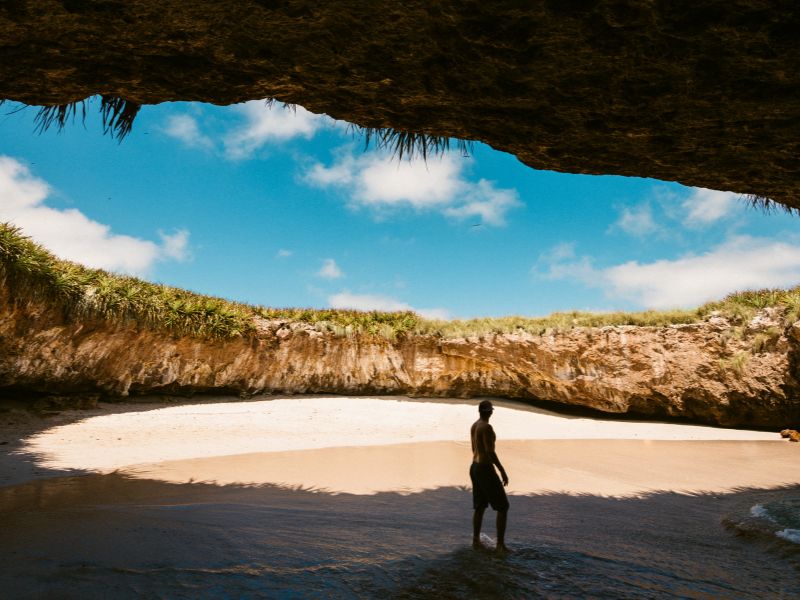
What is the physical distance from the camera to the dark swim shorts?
15.3ft

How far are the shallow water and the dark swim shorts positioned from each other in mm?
434

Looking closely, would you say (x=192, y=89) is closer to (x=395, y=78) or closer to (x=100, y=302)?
(x=395, y=78)

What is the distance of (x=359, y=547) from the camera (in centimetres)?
451

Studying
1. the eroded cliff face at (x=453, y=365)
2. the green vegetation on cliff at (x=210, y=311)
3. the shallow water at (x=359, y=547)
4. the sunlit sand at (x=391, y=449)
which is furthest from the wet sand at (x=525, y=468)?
the green vegetation on cliff at (x=210, y=311)

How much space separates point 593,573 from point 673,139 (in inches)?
139

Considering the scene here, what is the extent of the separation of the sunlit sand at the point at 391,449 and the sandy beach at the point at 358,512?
71 millimetres

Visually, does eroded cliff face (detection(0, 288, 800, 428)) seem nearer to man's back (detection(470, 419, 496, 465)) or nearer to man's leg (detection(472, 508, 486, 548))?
man's back (detection(470, 419, 496, 465))

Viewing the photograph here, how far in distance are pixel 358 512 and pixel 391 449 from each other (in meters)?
5.09

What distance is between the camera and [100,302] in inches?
424

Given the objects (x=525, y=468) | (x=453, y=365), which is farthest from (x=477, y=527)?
(x=453, y=365)

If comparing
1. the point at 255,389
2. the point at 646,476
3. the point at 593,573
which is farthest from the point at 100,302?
the point at 646,476

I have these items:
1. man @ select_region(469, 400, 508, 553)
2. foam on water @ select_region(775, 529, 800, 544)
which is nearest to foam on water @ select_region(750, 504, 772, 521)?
foam on water @ select_region(775, 529, 800, 544)

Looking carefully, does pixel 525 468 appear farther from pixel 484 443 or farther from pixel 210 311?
pixel 210 311

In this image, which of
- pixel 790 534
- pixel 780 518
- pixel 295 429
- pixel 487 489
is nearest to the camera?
pixel 487 489
